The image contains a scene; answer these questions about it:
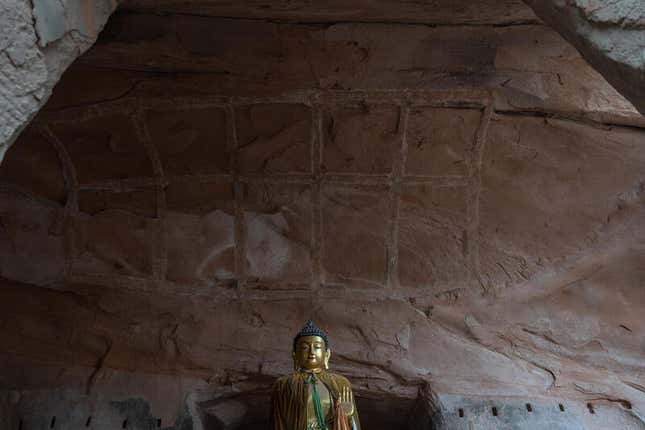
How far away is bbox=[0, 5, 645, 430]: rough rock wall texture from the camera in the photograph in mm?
4398

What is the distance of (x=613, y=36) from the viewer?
7.73 feet

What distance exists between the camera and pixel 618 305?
4.76 metres

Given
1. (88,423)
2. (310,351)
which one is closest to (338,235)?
(310,351)

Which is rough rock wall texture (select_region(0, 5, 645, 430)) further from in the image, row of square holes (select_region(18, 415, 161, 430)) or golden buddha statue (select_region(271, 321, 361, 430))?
golden buddha statue (select_region(271, 321, 361, 430))

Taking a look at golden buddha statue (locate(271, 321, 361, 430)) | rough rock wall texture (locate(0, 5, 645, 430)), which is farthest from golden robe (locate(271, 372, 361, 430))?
rough rock wall texture (locate(0, 5, 645, 430))

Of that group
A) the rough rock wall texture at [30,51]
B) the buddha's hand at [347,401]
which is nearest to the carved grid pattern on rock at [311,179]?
the buddha's hand at [347,401]

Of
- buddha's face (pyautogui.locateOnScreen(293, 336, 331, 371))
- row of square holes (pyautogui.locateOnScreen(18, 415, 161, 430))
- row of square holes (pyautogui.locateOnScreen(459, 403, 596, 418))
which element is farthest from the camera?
row of square holes (pyautogui.locateOnScreen(459, 403, 596, 418))

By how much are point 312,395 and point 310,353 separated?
0.21 metres

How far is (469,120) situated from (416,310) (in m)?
1.18

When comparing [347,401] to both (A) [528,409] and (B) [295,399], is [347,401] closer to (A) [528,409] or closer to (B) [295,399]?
(B) [295,399]

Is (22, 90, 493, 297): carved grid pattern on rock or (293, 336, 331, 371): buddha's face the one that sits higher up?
(22, 90, 493, 297): carved grid pattern on rock

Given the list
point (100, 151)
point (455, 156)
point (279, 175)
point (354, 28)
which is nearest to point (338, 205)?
point (279, 175)

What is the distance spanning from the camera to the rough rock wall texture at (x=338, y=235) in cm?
440

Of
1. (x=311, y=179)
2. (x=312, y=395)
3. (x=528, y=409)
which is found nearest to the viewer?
(x=312, y=395)
